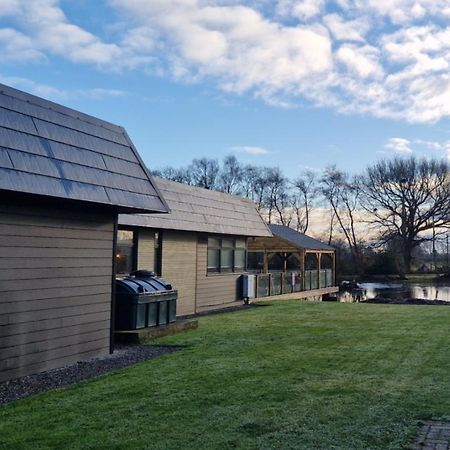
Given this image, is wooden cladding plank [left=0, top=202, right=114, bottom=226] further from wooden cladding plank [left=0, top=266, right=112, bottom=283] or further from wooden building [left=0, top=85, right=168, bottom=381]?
wooden cladding plank [left=0, top=266, right=112, bottom=283]

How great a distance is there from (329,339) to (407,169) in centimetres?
4952

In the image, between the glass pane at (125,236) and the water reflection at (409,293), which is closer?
the glass pane at (125,236)

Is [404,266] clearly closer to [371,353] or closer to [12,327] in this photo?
[371,353]

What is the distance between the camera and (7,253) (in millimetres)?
7566

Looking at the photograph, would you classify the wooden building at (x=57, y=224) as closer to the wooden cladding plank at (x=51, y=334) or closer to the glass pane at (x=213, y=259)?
the wooden cladding plank at (x=51, y=334)

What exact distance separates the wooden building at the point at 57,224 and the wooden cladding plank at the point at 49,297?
0.01 m

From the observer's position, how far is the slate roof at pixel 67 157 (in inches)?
295

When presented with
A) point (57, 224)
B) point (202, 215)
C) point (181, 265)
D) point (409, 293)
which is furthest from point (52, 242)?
point (409, 293)

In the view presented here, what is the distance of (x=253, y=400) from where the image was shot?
255 inches

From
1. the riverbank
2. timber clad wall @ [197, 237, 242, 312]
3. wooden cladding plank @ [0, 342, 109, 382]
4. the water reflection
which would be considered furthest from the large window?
the riverbank

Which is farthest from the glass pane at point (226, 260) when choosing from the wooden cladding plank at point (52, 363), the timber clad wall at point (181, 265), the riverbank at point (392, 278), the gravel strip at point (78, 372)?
the riverbank at point (392, 278)

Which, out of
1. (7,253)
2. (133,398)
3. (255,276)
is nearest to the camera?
(133,398)

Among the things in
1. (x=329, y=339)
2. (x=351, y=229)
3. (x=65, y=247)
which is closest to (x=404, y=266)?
(x=351, y=229)

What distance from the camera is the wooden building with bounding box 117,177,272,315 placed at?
595 inches
